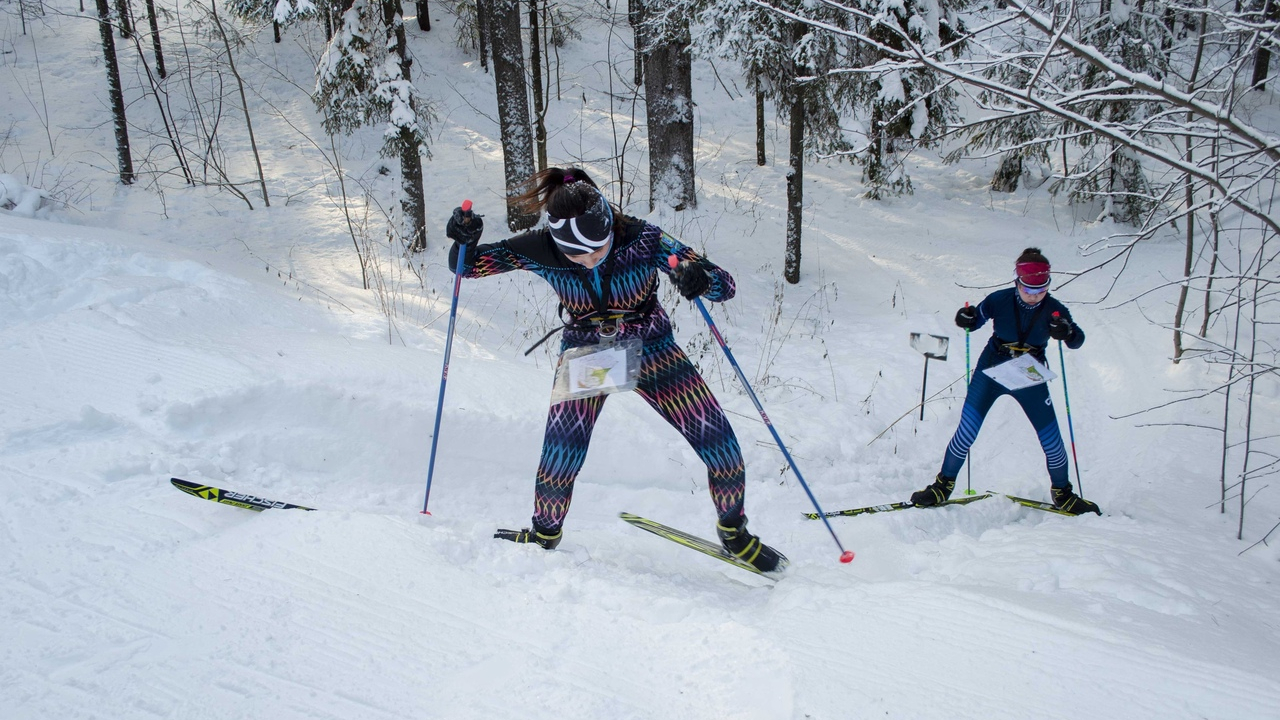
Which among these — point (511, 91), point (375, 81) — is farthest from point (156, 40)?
point (511, 91)

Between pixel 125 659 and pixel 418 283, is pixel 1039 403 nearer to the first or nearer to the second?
pixel 125 659

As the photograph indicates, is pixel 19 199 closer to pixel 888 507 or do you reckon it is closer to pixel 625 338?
pixel 625 338

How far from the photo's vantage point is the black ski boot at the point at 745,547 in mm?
3523

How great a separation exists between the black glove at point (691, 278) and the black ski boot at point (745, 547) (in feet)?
3.78

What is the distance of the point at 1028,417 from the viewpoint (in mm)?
4746

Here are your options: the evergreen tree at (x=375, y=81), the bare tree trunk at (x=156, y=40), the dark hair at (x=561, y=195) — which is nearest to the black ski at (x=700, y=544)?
the dark hair at (x=561, y=195)

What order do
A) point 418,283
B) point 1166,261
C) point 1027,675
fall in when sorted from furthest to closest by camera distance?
1. point 1166,261
2. point 418,283
3. point 1027,675

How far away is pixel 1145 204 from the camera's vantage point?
9.43 meters

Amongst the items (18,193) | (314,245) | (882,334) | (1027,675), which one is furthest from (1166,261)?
(18,193)

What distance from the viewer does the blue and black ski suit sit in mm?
4633

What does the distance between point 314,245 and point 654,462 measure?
7423 mm

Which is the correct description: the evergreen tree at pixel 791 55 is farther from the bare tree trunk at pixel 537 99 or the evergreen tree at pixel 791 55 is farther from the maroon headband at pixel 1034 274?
the maroon headband at pixel 1034 274

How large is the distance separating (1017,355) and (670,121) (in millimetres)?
6954

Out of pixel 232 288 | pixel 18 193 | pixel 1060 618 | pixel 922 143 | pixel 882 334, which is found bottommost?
pixel 882 334
